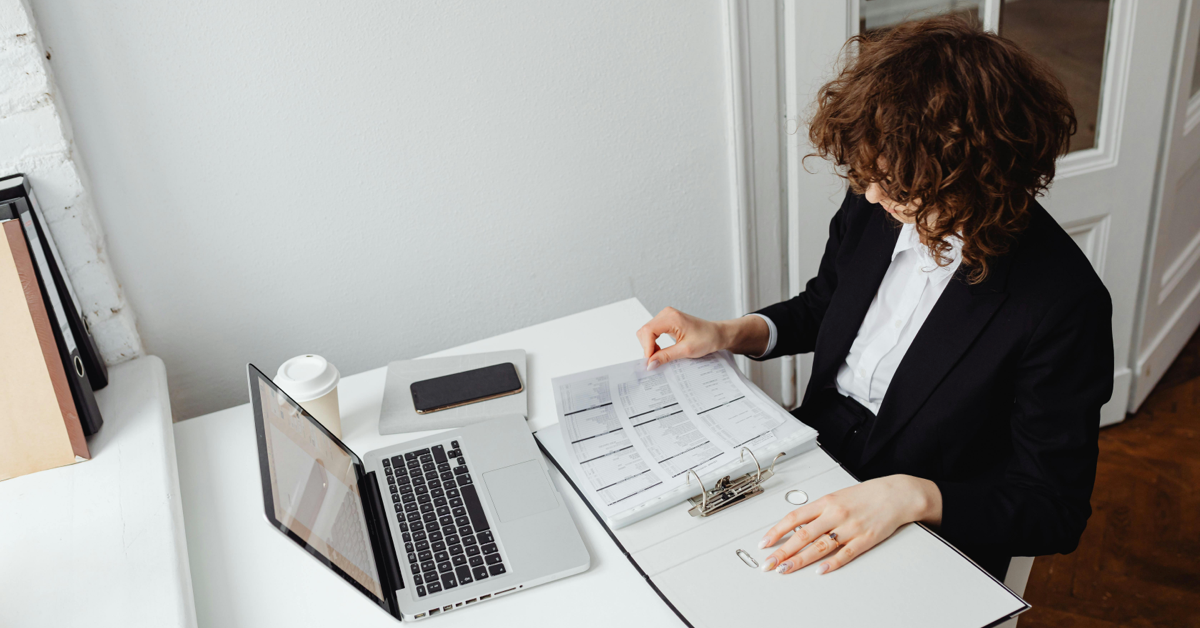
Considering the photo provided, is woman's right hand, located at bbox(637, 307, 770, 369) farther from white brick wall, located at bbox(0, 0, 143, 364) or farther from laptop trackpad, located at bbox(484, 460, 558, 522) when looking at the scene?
white brick wall, located at bbox(0, 0, 143, 364)

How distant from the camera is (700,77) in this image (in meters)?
1.61

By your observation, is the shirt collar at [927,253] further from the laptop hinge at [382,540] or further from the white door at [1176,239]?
the white door at [1176,239]

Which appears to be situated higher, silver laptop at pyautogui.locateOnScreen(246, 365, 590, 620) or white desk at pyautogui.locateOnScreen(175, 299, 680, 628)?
silver laptop at pyautogui.locateOnScreen(246, 365, 590, 620)

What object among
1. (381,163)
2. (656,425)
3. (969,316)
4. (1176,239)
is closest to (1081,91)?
(1176,239)

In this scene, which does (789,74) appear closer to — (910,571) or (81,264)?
(910,571)

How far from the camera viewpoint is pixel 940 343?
3.33 ft

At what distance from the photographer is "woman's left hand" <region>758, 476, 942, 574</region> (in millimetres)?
839

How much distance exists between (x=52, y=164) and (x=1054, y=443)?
139 centimetres

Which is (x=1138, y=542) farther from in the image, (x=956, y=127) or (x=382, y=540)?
(x=382, y=540)

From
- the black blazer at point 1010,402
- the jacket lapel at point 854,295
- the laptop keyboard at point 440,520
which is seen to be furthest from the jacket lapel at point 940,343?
the laptop keyboard at point 440,520

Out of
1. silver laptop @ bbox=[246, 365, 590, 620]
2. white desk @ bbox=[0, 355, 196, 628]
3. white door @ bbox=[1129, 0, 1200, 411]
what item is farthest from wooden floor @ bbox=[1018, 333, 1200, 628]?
white desk @ bbox=[0, 355, 196, 628]

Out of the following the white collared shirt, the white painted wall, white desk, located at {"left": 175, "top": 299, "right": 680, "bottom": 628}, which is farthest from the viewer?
the white painted wall

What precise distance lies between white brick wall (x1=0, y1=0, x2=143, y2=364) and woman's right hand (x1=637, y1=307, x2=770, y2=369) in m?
0.84

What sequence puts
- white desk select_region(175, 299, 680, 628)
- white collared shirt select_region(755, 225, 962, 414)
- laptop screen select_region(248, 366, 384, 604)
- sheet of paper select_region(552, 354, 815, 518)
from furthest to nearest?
white collared shirt select_region(755, 225, 962, 414)
sheet of paper select_region(552, 354, 815, 518)
white desk select_region(175, 299, 680, 628)
laptop screen select_region(248, 366, 384, 604)
